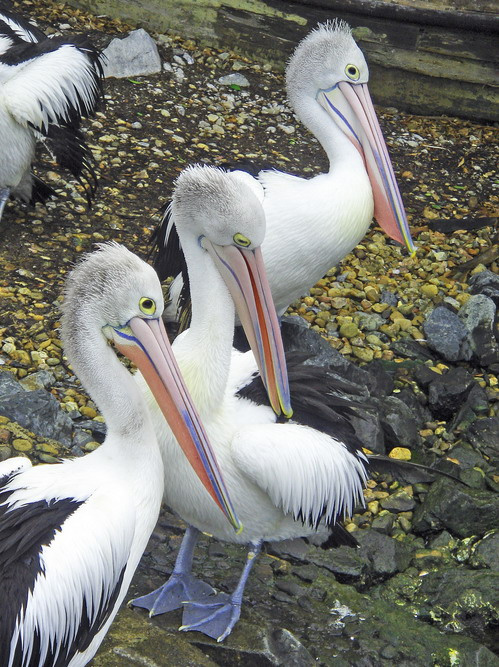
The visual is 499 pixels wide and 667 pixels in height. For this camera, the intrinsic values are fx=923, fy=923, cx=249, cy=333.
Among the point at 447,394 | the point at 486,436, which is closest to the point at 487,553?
the point at 486,436

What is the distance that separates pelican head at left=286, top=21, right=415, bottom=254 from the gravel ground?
1.04 m

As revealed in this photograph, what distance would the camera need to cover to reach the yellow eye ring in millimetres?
2563

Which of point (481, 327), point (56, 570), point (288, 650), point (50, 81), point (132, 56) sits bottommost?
point (288, 650)

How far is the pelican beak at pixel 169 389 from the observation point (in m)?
2.61

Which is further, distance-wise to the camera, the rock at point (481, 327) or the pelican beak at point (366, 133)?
the rock at point (481, 327)

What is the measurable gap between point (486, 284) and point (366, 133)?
1624 millimetres

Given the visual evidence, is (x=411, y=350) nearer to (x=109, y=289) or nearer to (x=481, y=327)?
(x=481, y=327)

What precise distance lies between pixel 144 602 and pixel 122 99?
4.05 metres

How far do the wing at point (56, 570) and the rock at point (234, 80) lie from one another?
478cm

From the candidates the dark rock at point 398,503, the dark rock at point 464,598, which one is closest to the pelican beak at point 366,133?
the dark rock at point 398,503

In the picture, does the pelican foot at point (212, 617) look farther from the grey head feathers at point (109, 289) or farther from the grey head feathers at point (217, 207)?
the grey head feathers at point (217, 207)

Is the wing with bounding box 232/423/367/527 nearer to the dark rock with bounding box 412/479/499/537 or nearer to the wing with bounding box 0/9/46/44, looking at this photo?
the dark rock with bounding box 412/479/499/537

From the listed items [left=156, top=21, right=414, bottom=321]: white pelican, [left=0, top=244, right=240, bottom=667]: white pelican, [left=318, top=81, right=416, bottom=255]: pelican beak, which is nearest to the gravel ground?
[left=0, top=244, right=240, bottom=667]: white pelican

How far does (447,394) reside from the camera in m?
4.61
